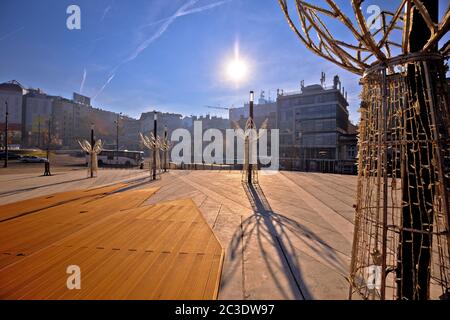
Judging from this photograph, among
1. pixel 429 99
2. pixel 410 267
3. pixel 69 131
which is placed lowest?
pixel 410 267

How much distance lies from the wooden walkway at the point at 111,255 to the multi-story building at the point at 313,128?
4568 cm

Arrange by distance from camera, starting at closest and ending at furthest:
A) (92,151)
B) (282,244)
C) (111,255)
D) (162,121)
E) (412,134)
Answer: (412,134)
(111,255)
(282,244)
(92,151)
(162,121)

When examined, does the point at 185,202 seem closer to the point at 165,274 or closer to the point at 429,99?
the point at 165,274

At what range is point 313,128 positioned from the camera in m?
50.9

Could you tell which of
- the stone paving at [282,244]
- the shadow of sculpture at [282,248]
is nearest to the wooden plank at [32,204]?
the stone paving at [282,244]

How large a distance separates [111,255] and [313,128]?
53320 mm

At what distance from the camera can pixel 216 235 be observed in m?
4.96

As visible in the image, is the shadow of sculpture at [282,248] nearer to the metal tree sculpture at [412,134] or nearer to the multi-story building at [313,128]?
the metal tree sculpture at [412,134]

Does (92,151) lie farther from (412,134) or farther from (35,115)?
(35,115)

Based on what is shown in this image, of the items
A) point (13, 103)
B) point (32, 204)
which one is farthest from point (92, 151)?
point (13, 103)

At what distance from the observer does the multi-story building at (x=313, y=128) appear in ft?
157

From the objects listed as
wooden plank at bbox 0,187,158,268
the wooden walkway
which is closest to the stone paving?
the wooden walkway
